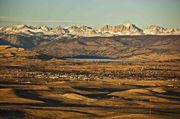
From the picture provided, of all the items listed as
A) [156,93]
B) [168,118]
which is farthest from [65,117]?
[156,93]

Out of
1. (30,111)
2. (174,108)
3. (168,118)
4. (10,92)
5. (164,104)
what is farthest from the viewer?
(10,92)

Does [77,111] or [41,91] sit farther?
[41,91]

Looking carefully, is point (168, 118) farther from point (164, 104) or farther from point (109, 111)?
point (164, 104)

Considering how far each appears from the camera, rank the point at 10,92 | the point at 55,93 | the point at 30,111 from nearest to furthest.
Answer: the point at 30,111, the point at 10,92, the point at 55,93

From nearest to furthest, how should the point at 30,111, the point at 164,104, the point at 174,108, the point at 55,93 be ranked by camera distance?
the point at 30,111 → the point at 174,108 → the point at 164,104 → the point at 55,93

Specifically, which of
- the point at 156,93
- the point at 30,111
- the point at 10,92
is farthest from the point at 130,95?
the point at 30,111

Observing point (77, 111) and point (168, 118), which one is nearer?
point (168, 118)

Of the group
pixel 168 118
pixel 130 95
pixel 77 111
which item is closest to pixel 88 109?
pixel 77 111

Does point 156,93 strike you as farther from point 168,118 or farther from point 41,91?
point 168,118

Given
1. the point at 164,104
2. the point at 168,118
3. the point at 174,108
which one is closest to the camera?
the point at 168,118
